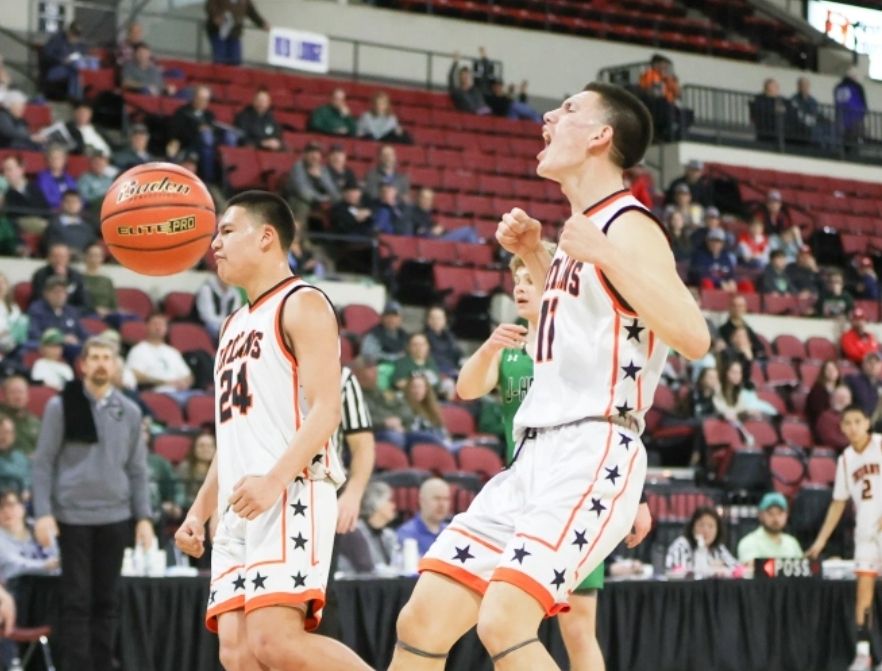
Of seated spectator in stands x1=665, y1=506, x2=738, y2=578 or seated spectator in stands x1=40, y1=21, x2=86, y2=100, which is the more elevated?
seated spectator in stands x1=40, y1=21, x2=86, y2=100

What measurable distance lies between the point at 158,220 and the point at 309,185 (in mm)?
10174

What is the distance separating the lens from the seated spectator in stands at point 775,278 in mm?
19406

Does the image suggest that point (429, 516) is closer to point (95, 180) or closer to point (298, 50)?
point (95, 180)

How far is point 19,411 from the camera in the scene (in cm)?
1136

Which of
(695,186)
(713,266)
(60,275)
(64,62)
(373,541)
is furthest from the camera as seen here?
(695,186)

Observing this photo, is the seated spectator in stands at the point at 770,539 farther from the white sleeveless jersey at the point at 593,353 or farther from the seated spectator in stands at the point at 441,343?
the white sleeveless jersey at the point at 593,353

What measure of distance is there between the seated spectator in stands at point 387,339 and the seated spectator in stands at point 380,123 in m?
4.62

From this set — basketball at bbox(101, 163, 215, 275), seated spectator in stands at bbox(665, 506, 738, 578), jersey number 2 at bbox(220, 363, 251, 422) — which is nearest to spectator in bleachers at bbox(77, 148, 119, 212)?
seated spectator in stands at bbox(665, 506, 738, 578)

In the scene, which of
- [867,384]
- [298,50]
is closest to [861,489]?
[867,384]

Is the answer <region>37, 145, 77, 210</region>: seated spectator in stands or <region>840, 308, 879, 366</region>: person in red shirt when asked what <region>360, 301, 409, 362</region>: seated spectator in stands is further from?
<region>840, 308, 879, 366</region>: person in red shirt

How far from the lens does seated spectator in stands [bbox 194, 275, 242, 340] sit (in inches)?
563

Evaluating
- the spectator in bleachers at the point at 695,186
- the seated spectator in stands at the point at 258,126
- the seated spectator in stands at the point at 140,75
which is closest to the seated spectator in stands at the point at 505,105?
the spectator in bleachers at the point at 695,186

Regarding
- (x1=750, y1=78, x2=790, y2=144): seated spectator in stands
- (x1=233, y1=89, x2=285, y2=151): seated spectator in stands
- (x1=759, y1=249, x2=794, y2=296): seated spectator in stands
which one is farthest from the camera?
(x1=750, y1=78, x2=790, y2=144): seated spectator in stands

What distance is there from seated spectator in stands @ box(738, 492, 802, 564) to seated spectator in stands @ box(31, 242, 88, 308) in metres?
5.68
